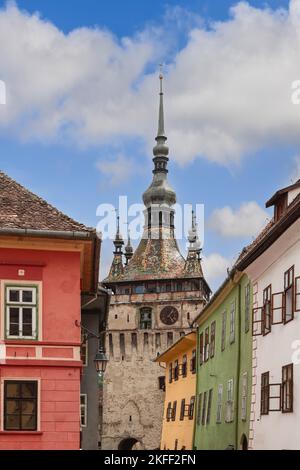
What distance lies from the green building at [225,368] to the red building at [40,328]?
8.43 meters

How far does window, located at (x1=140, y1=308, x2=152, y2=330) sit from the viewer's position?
292 feet

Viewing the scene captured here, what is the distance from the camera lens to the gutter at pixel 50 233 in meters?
19.3

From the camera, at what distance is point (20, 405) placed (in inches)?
753

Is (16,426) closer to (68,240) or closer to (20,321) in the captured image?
(20,321)

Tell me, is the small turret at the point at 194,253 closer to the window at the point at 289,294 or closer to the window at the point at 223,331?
the window at the point at 223,331

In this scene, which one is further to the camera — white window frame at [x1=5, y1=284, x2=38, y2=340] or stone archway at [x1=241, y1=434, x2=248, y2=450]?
stone archway at [x1=241, y1=434, x2=248, y2=450]

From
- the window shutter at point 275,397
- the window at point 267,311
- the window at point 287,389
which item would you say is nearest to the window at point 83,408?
the window at point 267,311

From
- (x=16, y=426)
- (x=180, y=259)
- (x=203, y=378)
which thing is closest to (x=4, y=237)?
(x=16, y=426)

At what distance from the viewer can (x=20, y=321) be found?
19.5 metres

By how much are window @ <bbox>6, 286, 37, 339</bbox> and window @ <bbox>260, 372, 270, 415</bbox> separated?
645 cm

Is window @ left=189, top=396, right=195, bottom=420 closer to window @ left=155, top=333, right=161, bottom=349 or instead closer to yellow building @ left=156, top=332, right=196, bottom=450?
yellow building @ left=156, top=332, right=196, bottom=450

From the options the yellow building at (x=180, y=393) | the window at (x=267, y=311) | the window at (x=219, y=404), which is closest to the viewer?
the window at (x=267, y=311)

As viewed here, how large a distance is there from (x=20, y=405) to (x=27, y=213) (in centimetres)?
416

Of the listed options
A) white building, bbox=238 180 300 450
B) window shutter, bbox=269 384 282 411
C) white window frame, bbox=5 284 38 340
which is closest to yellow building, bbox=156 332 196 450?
white building, bbox=238 180 300 450
